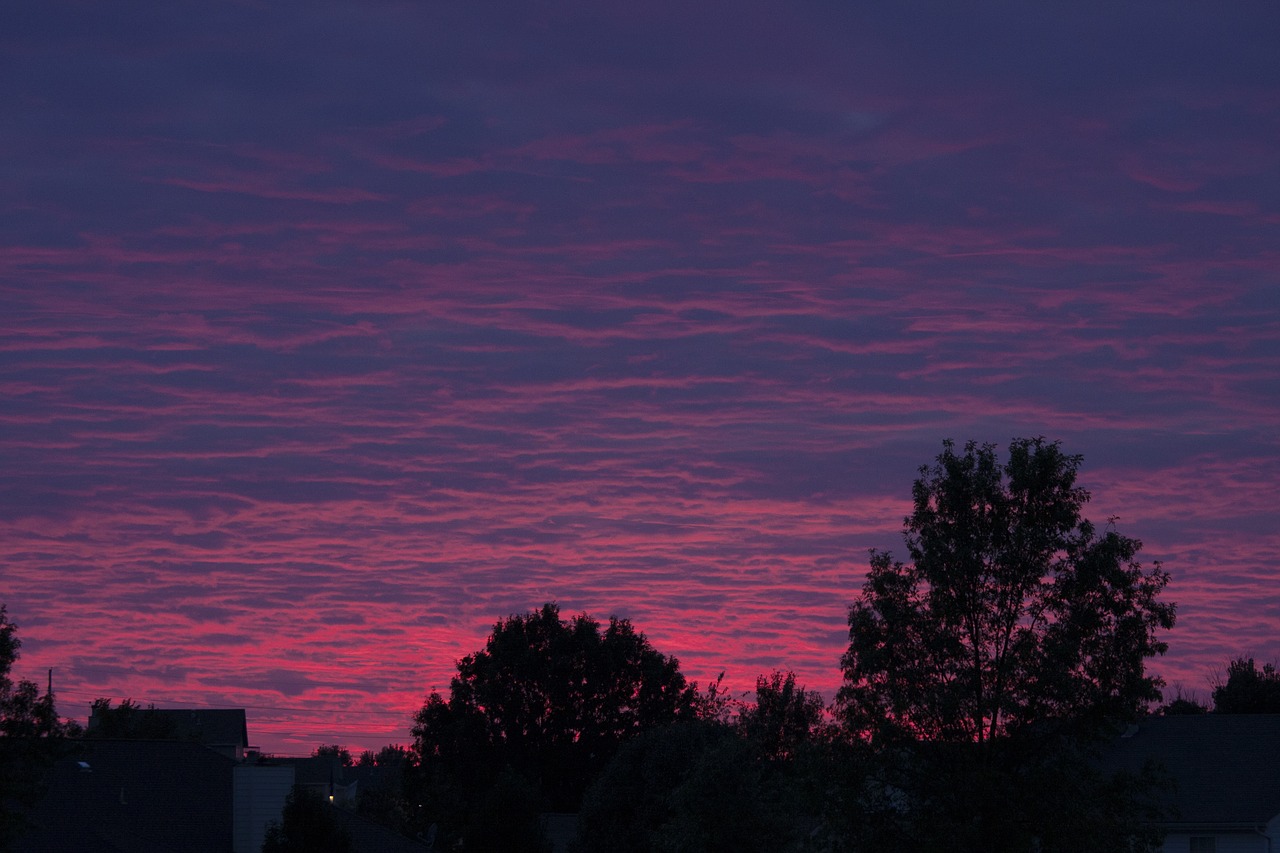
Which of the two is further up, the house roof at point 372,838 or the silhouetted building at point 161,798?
the silhouetted building at point 161,798

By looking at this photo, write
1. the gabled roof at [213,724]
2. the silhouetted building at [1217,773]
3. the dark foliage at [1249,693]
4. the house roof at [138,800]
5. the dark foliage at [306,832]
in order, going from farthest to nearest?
the gabled roof at [213,724], the dark foliage at [1249,693], the silhouetted building at [1217,773], the dark foliage at [306,832], the house roof at [138,800]

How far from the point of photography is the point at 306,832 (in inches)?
1781

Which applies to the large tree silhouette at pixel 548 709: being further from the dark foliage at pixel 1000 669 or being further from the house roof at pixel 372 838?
the dark foliage at pixel 1000 669

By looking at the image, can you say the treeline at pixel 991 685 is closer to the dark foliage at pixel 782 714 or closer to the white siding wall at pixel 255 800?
the white siding wall at pixel 255 800

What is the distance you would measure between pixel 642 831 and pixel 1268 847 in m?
23.1

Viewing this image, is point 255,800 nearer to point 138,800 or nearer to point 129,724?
point 138,800

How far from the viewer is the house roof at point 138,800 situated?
44.5 m

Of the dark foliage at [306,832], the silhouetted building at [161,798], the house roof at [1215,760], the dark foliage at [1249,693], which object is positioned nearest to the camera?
the dark foliage at [306,832]

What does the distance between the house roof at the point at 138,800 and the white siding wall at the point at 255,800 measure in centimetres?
57

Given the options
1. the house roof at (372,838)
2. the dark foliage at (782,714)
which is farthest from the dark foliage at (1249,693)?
the house roof at (372,838)

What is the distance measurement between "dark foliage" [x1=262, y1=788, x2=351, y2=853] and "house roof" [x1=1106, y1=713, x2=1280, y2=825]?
25.9 m

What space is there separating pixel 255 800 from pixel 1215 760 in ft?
115

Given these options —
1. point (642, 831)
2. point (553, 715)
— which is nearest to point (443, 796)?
point (553, 715)

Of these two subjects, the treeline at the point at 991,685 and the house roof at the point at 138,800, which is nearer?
the treeline at the point at 991,685
